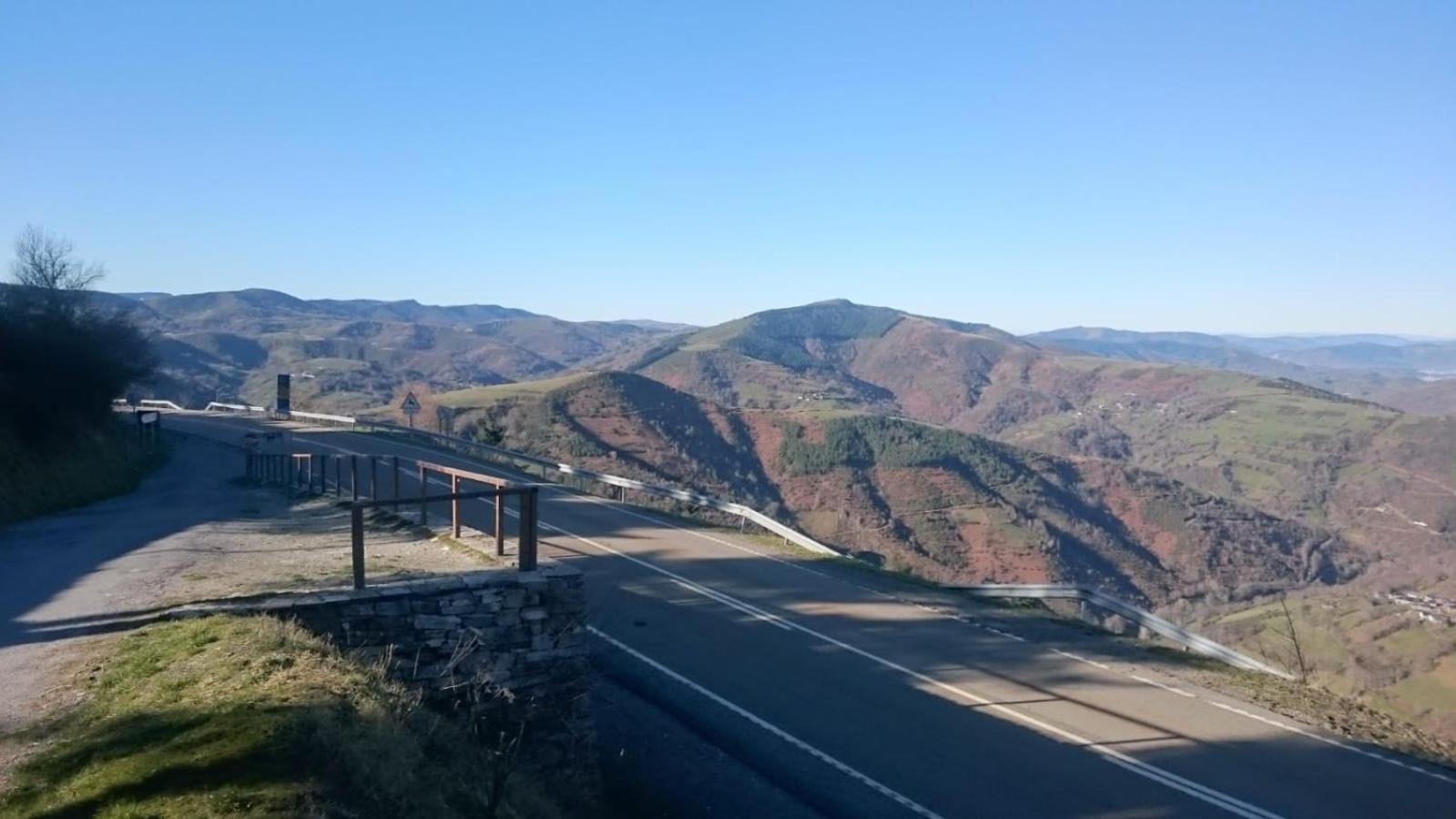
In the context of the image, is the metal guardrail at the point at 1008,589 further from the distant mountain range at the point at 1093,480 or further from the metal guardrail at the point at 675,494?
the distant mountain range at the point at 1093,480

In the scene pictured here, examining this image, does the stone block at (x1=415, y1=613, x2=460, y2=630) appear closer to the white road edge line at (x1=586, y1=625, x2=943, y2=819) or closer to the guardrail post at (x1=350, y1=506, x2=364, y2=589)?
the guardrail post at (x1=350, y1=506, x2=364, y2=589)

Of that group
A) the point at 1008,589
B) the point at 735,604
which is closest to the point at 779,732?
the point at 735,604

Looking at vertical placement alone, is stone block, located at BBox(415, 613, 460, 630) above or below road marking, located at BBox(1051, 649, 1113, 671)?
above

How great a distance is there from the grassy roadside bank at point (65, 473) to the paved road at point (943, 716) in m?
12.7

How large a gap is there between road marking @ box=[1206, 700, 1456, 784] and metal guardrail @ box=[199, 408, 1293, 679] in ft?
7.58

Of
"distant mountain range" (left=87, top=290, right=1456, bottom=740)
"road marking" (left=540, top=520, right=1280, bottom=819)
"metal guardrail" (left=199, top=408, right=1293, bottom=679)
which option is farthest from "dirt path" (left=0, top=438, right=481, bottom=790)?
"distant mountain range" (left=87, top=290, right=1456, bottom=740)

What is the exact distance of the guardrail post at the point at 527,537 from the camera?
9.70m

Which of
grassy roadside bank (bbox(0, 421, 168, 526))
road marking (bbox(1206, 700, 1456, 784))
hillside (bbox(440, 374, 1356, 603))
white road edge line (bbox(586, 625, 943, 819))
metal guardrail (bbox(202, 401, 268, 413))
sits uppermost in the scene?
grassy roadside bank (bbox(0, 421, 168, 526))

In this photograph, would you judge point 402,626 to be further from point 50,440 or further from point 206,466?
point 206,466

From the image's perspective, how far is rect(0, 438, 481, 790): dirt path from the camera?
320 inches

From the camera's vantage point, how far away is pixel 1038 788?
9.11 m

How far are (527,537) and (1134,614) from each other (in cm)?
964

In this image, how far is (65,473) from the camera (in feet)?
80.5

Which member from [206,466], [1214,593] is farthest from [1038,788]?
[1214,593]
